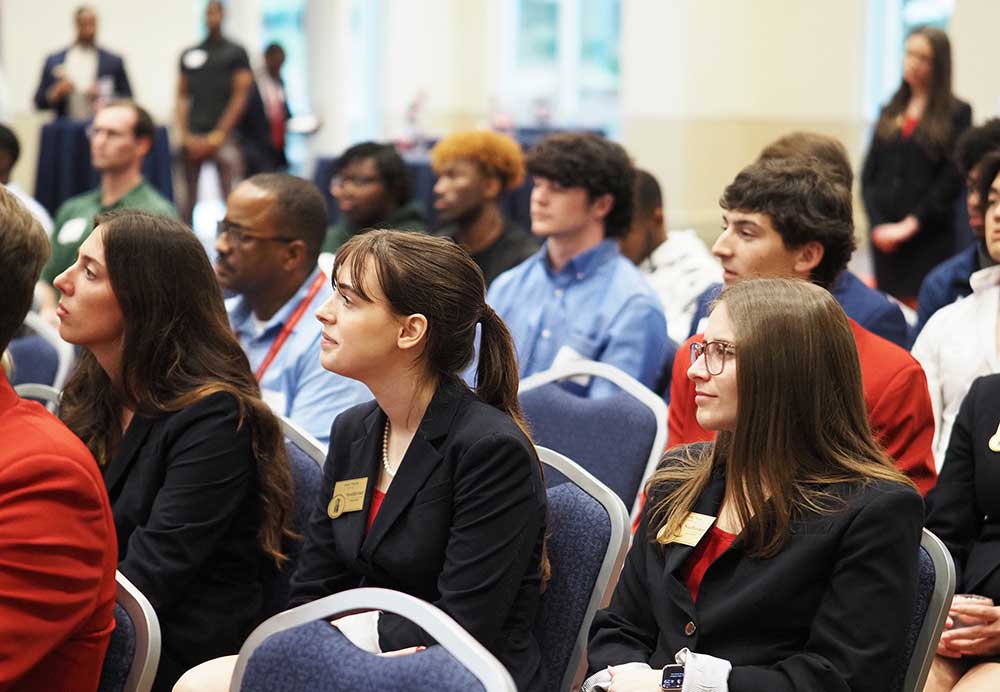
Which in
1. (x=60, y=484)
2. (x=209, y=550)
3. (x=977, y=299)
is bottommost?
(x=209, y=550)

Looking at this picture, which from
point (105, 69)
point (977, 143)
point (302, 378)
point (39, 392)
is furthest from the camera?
point (105, 69)

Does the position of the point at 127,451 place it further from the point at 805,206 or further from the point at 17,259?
the point at 805,206

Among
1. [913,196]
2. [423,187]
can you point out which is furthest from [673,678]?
[423,187]

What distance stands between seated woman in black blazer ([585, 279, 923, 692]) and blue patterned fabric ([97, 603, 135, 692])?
65cm

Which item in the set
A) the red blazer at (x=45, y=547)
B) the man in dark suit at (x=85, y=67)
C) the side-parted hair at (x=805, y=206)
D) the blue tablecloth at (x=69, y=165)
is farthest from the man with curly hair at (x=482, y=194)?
the man in dark suit at (x=85, y=67)

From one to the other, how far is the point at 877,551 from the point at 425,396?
2.57 feet

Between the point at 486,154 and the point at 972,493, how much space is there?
3176 mm

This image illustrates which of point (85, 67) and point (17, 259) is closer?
point (17, 259)

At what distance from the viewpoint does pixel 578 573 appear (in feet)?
6.72

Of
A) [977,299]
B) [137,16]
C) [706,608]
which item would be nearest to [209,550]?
[706,608]

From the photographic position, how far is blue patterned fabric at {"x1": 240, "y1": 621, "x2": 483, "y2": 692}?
1412 mm

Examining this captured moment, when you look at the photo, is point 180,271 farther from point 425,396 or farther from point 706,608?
point 706,608

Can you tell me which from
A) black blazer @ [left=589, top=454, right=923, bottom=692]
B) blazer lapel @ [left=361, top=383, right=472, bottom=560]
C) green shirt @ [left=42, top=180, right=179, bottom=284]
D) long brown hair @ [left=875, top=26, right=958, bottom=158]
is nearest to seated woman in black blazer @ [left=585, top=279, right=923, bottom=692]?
black blazer @ [left=589, top=454, right=923, bottom=692]

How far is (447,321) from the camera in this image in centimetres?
216
